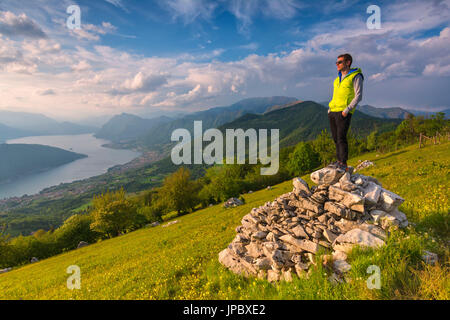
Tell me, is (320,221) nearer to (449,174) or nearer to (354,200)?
(354,200)

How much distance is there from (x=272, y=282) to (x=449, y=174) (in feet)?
47.2

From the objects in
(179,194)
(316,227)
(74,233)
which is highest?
(316,227)

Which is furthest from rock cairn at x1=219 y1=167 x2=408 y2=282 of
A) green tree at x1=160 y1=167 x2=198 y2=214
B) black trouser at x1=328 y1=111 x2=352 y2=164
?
green tree at x1=160 y1=167 x2=198 y2=214

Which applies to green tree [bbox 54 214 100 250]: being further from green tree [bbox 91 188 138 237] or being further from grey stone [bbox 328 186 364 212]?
grey stone [bbox 328 186 364 212]

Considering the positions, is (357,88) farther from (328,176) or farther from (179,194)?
(179,194)

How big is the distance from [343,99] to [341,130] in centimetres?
136

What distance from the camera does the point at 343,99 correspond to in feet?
27.1

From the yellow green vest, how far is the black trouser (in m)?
0.32

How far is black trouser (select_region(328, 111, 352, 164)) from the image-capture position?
8508mm

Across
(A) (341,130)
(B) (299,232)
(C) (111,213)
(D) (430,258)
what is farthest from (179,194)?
(D) (430,258)

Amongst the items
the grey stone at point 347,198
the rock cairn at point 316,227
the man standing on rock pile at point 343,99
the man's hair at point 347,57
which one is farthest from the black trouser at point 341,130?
the man's hair at point 347,57
